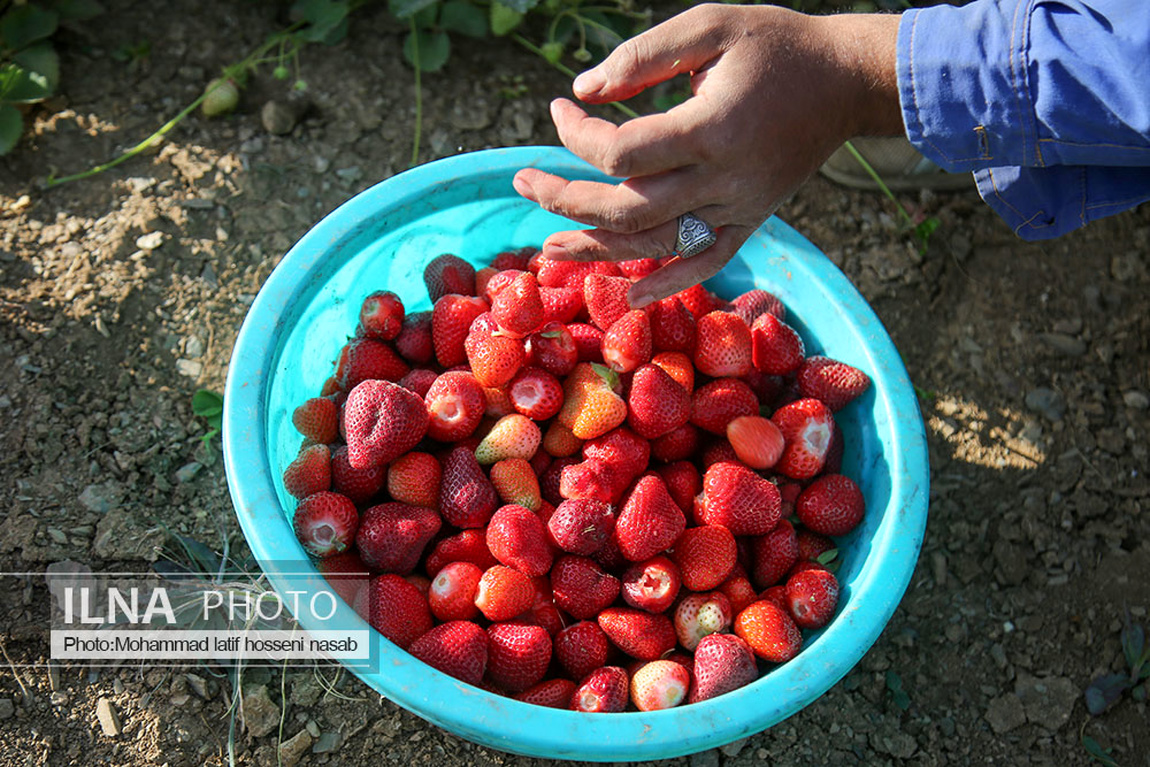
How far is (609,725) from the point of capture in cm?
144

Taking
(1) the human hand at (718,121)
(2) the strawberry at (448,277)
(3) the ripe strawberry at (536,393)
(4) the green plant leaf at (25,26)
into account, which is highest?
(1) the human hand at (718,121)

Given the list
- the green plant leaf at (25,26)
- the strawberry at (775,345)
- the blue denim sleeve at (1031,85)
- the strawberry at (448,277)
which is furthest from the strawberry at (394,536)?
the green plant leaf at (25,26)

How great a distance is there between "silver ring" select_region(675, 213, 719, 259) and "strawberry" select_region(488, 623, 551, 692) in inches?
29.1

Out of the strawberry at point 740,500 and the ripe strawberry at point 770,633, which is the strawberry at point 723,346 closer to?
the strawberry at point 740,500

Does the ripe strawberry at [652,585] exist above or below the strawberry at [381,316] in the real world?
below

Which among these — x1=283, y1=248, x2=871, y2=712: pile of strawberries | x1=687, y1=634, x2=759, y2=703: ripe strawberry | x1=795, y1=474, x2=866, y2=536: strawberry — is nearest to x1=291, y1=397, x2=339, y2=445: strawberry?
x1=283, y1=248, x2=871, y2=712: pile of strawberries

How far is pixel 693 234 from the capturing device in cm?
154

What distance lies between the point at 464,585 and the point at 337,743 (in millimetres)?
525

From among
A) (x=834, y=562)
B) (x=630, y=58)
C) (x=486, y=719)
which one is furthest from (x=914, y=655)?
(x=630, y=58)

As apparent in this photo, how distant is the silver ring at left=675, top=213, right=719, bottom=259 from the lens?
5.02 ft

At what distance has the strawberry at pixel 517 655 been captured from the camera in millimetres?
1626

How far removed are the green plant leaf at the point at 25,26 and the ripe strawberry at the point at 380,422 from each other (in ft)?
5.72

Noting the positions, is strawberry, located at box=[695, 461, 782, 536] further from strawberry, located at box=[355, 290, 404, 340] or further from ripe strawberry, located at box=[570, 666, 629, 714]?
strawberry, located at box=[355, 290, 404, 340]

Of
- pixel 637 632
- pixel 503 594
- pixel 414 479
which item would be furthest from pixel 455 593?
pixel 637 632
